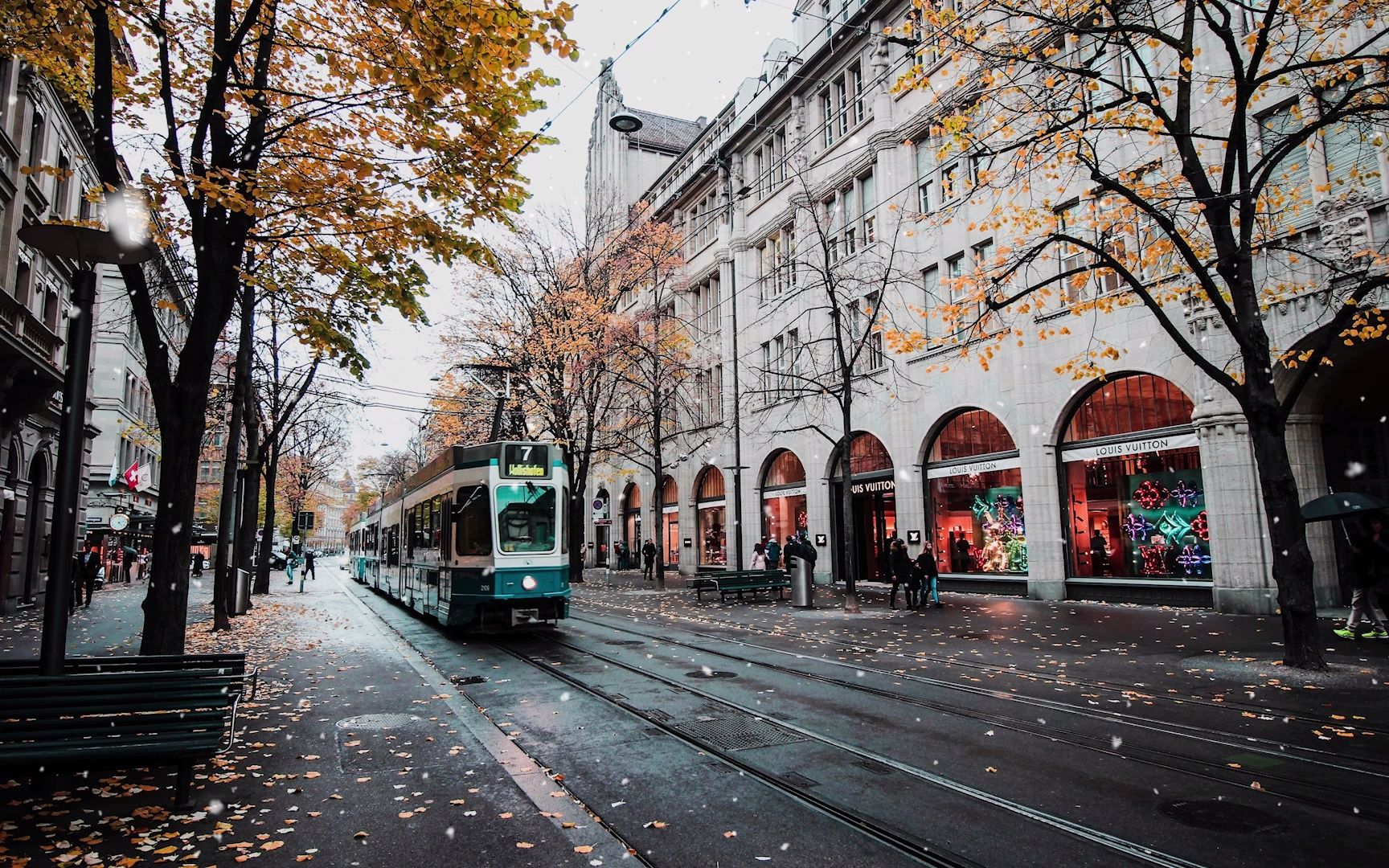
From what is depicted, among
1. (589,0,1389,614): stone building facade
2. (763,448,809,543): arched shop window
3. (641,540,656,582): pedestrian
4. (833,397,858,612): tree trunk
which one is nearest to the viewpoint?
(589,0,1389,614): stone building facade

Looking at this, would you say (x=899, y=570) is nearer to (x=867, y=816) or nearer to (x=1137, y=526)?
(x=1137, y=526)

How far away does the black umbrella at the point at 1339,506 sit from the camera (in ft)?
39.3

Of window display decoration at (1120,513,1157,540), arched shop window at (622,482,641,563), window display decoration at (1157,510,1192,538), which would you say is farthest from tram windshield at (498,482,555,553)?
arched shop window at (622,482,641,563)

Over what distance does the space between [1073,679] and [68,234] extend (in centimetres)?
1078

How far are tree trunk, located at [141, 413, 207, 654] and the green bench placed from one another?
1463 cm

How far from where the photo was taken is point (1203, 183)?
10.2m

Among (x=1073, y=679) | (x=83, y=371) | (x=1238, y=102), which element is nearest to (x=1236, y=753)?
(x=1073, y=679)

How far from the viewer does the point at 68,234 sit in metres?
5.87

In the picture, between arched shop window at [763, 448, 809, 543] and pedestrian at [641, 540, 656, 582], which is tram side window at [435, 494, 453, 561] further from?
pedestrian at [641, 540, 656, 582]

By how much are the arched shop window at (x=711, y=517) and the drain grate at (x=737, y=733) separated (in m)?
26.5

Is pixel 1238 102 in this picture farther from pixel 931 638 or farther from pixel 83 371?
pixel 83 371

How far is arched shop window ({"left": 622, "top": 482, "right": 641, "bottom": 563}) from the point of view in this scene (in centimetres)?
4322

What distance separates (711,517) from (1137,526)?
797 inches

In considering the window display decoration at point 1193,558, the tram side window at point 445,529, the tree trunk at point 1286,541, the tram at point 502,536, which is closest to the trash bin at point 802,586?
the tram at point 502,536
